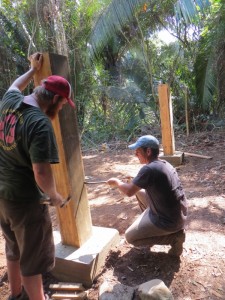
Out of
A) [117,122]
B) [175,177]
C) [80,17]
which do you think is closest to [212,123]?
[117,122]

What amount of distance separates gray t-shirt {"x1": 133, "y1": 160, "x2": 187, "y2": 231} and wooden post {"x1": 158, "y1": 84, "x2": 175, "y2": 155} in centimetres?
308

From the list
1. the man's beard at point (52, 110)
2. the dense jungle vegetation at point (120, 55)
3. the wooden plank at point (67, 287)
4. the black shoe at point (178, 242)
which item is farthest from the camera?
the dense jungle vegetation at point (120, 55)

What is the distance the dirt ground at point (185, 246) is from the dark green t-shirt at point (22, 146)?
1.13m

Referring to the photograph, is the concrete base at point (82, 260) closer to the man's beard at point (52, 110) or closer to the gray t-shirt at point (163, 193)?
the gray t-shirt at point (163, 193)

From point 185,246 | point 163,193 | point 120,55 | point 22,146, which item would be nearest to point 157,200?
point 163,193

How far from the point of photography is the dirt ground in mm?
2365

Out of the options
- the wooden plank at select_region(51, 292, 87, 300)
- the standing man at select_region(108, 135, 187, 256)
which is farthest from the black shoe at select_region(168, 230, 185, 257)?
the wooden plank at select_region(51, 292, 87, 300)

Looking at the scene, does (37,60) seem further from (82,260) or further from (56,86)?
(82,260)

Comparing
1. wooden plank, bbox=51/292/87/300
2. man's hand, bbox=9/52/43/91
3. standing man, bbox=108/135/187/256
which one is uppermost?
man's hand, bbox=9/52/43/91

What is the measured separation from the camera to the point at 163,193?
2.44 meters

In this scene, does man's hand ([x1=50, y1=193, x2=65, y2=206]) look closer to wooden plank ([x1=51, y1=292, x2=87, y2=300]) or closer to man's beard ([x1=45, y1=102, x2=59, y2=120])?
man's beard ([x1=45, y1=102, x2=59, y2=120])

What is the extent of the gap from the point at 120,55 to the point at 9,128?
368 inches

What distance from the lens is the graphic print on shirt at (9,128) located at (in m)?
1.78

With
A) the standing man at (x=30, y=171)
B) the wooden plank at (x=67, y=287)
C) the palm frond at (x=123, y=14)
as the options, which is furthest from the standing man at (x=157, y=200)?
the palm frond at (x=123, y=14)
